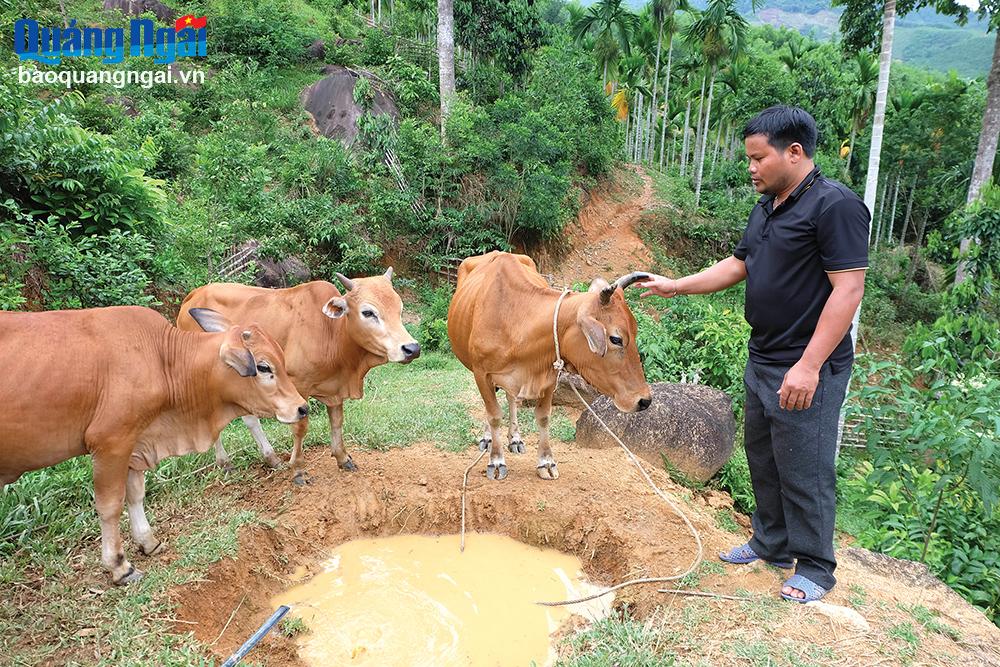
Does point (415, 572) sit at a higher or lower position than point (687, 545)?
lower

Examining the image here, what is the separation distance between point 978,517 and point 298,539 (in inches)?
211

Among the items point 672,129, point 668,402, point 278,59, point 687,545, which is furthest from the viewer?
point 672,129

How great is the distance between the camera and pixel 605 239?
20.8 meters

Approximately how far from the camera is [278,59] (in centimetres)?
2152

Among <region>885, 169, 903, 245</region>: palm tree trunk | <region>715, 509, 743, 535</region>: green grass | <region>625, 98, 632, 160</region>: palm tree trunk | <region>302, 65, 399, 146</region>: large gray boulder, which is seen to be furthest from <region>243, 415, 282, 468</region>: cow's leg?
Answer: <region>625, 98, 632, 160</region>: palm tree trunk

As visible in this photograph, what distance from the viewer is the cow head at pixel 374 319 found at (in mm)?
4480

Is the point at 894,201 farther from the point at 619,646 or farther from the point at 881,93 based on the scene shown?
the point at 619,646

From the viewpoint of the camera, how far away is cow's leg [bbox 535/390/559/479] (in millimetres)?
5105

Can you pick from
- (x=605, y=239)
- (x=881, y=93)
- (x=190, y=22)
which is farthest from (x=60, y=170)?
(x=190, y=22)

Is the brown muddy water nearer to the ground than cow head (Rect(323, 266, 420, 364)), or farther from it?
nearer to the ground

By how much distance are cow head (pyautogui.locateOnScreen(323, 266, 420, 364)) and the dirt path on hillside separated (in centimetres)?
1224

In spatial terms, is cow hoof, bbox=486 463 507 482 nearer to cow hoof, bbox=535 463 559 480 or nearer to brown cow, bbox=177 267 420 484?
cow hoof, bbox=535 463 559 480

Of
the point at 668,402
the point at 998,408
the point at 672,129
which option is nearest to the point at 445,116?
the point at 668,402

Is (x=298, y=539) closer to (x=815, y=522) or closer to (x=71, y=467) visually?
(x=71, y=467)
